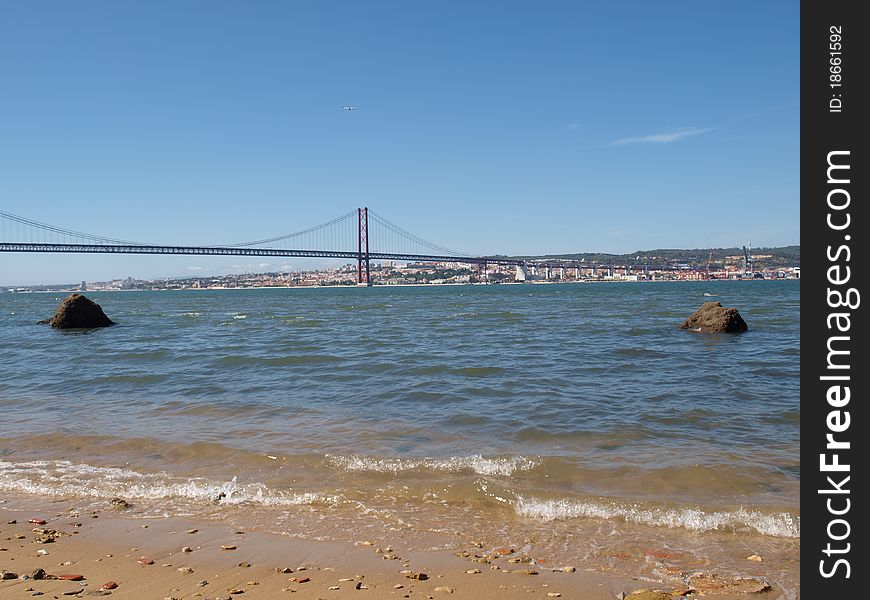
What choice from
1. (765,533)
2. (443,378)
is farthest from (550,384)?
(765,533)

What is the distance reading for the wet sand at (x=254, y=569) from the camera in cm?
306

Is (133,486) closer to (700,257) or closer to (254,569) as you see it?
(254,569)

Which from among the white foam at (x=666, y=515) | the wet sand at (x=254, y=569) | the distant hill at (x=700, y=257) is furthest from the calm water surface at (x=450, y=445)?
the distant hill at (x=700, y=257)

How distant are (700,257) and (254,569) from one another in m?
140

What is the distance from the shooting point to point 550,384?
9.54 meters

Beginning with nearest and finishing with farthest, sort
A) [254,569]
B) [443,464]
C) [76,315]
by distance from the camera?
1. [254,569]
2. [443,464]
3. [76,315]

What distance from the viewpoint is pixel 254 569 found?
3.38 m

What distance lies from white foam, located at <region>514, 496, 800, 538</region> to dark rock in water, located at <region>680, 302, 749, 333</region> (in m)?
14.7

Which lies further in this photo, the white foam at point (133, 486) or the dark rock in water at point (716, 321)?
the dark rock in water at point (716, 321)

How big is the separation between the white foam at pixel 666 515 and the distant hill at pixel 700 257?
11852 cm

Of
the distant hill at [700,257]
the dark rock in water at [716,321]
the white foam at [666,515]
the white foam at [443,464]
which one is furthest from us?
the distant hill at [700,257]
